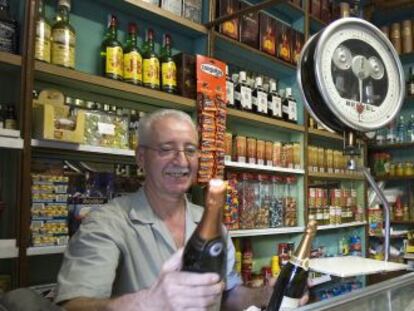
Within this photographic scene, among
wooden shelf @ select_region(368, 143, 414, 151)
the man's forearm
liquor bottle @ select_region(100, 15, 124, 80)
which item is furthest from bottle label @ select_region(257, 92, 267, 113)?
the man's forearm

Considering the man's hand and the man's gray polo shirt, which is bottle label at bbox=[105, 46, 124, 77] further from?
the man's hand

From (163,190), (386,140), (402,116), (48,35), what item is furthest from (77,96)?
(402,116)

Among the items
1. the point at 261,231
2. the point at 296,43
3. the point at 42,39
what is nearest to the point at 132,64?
the point at 42,39

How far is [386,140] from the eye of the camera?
349 centimetres

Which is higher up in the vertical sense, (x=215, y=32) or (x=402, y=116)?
(x=215, y=32)

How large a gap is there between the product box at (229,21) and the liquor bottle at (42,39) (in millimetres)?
1016

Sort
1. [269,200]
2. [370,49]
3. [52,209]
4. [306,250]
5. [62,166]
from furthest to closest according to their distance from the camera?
1. [269,200]
2. [62,166]
3. [52,209]
4. [370,49]
5. [306,250]

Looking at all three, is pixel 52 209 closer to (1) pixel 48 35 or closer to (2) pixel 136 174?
(2) pixel 136 174

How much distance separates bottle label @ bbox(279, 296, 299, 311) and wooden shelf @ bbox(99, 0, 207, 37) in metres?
1.60

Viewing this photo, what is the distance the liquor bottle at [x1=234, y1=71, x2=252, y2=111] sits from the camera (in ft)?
7.79

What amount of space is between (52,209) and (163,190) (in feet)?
1.57

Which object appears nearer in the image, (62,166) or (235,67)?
(62,166)

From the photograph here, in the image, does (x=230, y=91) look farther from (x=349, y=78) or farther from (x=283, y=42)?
(x=349, y=78)

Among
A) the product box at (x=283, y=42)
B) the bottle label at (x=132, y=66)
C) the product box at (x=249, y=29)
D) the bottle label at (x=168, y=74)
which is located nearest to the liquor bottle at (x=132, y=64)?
the bottle label at (x=132, y=66)
